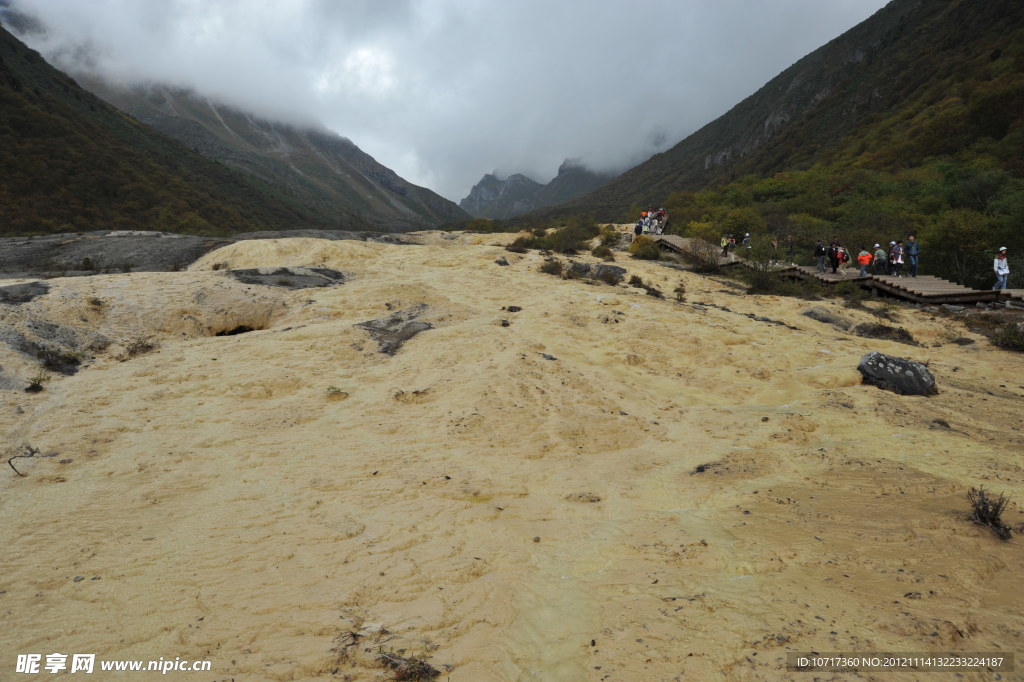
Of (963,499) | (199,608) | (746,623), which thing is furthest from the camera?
(963,499)

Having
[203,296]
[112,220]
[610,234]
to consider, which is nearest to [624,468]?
[203,296]

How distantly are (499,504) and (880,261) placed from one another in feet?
62.7

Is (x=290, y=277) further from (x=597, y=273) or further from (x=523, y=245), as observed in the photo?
(x=523, y=245)

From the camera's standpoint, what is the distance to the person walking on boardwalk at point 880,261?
1672cm

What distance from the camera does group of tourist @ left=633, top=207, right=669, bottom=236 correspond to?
2697cm

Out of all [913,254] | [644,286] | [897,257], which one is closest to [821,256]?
[897,257]

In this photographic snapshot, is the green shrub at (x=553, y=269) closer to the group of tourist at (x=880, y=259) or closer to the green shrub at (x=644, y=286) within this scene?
the green shrub at (x=644, y=286)

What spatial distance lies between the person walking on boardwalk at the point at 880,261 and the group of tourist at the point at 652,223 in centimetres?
1137

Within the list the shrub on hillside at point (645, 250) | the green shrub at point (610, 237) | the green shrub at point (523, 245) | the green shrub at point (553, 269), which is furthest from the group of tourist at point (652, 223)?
the green shrub at point (553, 269)

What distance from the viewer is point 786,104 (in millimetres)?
69312

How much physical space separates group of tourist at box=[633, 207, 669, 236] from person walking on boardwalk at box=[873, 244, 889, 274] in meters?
11.4

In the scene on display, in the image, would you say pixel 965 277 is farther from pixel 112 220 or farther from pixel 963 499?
pixel 112 220

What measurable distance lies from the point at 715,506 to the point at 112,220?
1940 inches

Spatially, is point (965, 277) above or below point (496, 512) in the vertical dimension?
above
